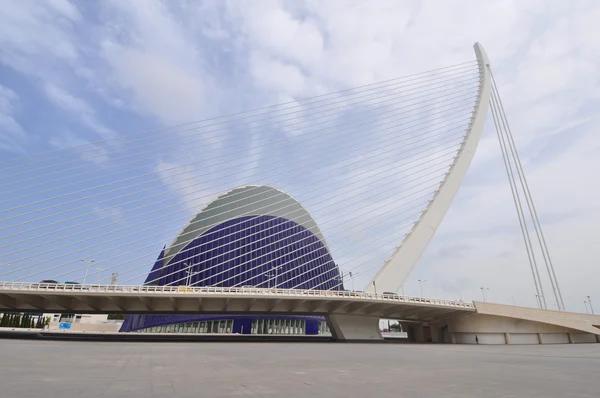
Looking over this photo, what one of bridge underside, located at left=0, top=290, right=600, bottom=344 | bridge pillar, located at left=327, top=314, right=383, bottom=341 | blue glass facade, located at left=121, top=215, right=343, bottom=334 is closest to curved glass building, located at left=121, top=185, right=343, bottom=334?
blue glass facade, located at left=121, top=215, right=343, bottom=334

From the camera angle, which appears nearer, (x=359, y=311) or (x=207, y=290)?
(x=207, y=290)

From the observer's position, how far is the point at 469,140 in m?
40.0

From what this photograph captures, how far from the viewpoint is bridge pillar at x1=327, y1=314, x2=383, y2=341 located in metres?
37.4

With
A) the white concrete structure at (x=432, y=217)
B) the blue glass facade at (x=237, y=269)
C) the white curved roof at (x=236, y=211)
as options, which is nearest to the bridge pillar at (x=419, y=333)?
the blue glass facade at (x=237, y=269)

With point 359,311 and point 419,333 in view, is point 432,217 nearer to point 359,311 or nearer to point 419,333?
point 359,311

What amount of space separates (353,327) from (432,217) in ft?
49.4

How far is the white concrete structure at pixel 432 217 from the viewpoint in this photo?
35.1 metres

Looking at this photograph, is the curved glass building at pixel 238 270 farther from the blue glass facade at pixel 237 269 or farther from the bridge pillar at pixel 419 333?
the bridge pillar at pixel 419 333

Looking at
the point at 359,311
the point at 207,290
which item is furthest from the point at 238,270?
the point at 207,290

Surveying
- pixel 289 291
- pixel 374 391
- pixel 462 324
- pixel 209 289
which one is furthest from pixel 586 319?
pixel 374 391

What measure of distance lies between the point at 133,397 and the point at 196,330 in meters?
56.9

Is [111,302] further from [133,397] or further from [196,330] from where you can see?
[133,397]

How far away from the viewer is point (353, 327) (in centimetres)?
3803

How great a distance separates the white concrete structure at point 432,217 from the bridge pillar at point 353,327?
5.26 metres
